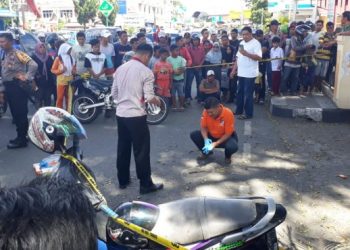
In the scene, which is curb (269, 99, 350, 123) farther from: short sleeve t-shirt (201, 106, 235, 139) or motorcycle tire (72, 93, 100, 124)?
motorcycle tire (72, 93, 100, 124)

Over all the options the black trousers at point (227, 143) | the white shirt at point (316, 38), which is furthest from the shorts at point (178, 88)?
the black trousers at point (227, 143)

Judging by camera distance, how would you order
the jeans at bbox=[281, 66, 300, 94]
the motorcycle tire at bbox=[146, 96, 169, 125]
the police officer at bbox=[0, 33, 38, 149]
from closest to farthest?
the police officer at bbox=[0, 33, 38, 149], the motorcycle tire at bbox=[146, 96, 169, 125], the jeans at bbox=[281, 66, 300, 94]

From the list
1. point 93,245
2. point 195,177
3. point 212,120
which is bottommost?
point 195,177

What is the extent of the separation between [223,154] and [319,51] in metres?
5.10

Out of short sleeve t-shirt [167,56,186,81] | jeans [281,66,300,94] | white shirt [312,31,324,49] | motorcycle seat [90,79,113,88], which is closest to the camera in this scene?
motorcycle seat [90,79,113,88]

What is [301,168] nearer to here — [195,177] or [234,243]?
[195,177]

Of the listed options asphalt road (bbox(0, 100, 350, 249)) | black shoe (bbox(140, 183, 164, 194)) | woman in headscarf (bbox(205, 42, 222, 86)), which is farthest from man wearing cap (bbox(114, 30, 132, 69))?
black shoe (bbox(140, 183, 164, 194))

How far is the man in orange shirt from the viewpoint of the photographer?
545 cm

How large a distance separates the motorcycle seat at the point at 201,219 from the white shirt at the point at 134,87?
2336mm

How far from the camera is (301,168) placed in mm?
5430

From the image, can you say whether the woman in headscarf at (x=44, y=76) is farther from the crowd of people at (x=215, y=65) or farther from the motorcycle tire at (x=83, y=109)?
the motorcycle tire at (x=83, y=109)

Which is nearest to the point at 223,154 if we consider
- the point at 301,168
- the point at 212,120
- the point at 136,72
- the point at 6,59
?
the point at 212,120

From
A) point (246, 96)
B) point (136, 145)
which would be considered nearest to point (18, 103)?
point (136, 145)

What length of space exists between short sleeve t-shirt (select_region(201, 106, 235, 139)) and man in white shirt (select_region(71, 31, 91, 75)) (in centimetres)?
411
